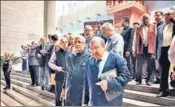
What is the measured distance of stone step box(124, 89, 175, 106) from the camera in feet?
8.66

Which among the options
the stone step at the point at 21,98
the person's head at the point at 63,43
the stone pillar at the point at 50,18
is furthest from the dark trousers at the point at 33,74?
the person's head at the point at 63,43

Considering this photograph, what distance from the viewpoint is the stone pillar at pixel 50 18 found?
145 inches

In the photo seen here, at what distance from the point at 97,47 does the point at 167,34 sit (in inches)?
26.2

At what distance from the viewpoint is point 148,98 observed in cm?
278

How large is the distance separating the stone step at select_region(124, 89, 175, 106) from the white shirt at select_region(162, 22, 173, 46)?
0.50m

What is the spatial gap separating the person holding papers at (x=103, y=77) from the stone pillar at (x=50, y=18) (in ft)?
3.00

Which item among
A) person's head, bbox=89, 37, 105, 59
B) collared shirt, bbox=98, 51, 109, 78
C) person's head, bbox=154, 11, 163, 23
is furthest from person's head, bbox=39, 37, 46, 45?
person's head, bbox=154, 11, 163, 23

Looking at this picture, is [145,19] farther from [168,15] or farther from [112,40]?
[112,40]

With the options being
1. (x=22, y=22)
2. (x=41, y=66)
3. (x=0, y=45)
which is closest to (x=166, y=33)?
(x=41, y=66)

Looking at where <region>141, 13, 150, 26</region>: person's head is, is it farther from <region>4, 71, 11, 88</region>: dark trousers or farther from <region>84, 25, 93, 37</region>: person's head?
<region>4, 71, 11, 88</region>: dark trousers

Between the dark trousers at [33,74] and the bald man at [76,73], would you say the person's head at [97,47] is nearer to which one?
the bald man at [76,73]

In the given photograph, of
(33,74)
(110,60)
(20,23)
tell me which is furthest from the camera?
(20,23)

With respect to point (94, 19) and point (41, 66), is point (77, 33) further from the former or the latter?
Answer: point (41, 66)

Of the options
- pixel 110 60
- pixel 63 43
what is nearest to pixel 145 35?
pixel 110 60
